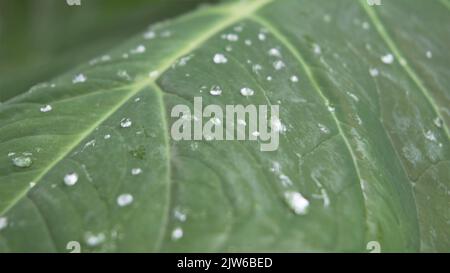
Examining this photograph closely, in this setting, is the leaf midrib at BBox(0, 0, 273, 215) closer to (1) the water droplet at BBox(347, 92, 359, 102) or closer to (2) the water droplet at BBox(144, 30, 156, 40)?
(2) the water droplet at BBox(144, 30, 156, 40)

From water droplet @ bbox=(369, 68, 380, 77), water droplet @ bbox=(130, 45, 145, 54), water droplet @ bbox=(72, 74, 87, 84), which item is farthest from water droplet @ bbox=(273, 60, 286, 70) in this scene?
water droplet @ bbox=(72, 74, 87, 84)

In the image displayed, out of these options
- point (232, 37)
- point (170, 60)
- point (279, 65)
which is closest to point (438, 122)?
point (279, 65)

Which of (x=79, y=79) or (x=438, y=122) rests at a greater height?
(x=79, y=79)

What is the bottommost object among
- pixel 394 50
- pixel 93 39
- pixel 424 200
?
pixel 93 39

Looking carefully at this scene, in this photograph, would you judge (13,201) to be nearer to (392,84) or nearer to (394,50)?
(392,84)

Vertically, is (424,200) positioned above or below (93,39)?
above

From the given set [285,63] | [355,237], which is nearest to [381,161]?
[355,237]

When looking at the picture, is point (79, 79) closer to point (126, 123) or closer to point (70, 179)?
point (126, 123)
